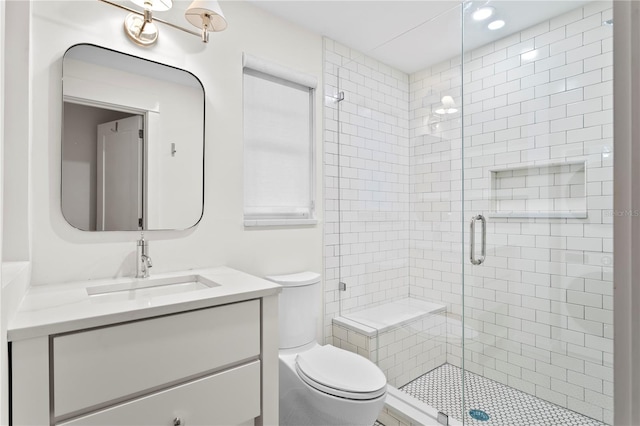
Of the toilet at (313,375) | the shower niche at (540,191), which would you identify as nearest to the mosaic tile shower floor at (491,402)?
the toilet at (313,375)

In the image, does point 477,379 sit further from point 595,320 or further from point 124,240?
point 124,240

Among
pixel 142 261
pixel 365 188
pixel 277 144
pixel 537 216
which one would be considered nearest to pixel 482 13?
pixel 537 216

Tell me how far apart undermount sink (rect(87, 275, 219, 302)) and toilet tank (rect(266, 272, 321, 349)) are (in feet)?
1.60

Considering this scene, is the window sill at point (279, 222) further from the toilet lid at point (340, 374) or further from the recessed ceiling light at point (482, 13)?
the recessed ceiling light at point (482, 13)

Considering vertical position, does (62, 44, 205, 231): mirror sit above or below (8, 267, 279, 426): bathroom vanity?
above

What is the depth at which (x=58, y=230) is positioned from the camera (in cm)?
141

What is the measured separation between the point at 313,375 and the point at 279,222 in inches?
36.0

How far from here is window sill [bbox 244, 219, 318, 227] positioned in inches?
78.1

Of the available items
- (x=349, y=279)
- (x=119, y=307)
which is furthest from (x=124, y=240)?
(x=349, y=279)

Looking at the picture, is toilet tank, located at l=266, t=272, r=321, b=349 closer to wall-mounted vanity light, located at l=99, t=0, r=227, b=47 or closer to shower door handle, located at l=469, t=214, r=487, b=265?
shower door handle, located at l=469, t=214, r=487, b=265

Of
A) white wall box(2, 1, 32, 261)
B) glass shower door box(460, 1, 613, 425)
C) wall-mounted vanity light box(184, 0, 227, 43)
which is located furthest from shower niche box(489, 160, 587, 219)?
white wall box(2, 1, 32, 261)

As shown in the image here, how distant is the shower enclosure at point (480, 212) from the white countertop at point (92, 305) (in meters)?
1.16

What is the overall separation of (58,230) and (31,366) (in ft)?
2.24

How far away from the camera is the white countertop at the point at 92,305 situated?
94 centimetres
